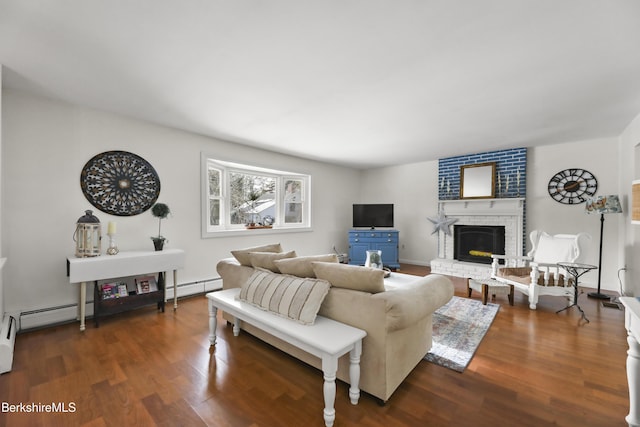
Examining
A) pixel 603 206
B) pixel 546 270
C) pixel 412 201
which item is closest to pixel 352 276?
pixel 546 270

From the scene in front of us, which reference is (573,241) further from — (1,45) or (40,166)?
(40,166)

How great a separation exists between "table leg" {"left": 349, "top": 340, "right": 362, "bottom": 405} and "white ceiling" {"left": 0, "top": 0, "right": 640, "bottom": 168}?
6.47ft

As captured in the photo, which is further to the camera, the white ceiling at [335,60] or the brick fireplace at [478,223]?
the brick fireplace at [478,223]

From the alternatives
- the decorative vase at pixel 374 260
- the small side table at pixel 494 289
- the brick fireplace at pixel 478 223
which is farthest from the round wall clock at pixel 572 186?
the decorative vase at pixel 374 260

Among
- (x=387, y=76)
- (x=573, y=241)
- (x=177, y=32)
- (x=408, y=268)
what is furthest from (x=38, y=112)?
(x=573, y=241)

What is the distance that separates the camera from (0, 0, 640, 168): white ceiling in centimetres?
154

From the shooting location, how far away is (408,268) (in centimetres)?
573

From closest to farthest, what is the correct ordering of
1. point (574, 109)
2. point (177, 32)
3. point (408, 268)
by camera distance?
point (177, 32)
point (574, 109)
point (408, 268)

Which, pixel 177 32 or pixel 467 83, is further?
pixel 467 83

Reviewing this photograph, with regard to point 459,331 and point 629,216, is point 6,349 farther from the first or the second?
point 629,216

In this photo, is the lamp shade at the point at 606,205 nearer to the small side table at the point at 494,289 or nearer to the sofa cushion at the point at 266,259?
the small side table at the point at 494,289

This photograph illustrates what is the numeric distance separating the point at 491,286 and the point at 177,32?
4.12 metres

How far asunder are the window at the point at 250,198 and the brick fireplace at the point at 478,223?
2801mm

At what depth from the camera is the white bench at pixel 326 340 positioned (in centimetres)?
146
